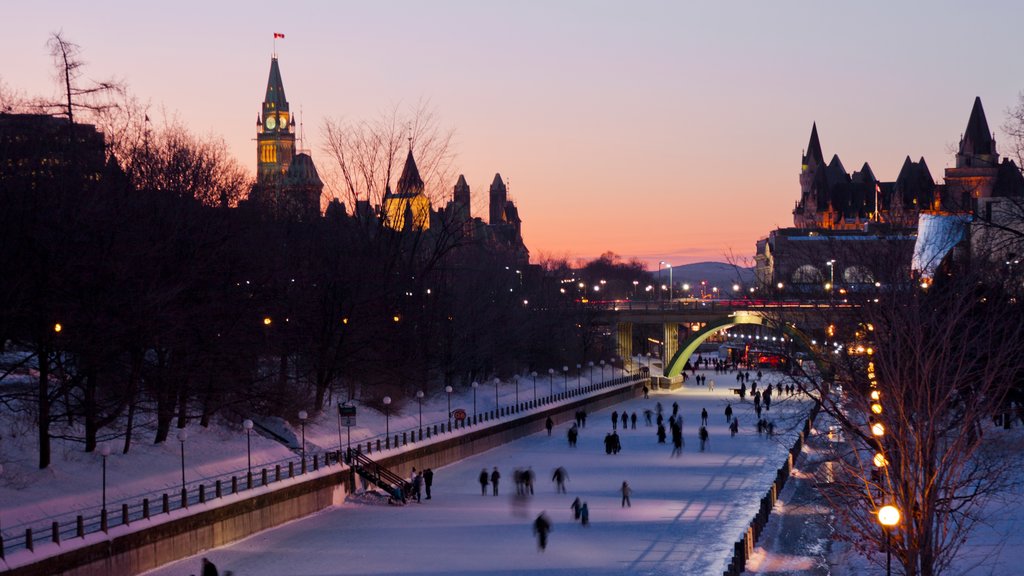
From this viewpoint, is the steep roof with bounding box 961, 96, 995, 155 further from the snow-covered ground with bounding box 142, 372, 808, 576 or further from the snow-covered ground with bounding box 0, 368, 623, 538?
the snow-covered ground with bounding box 0, 368, 623, 538

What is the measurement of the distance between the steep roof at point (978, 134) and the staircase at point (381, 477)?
97779 millimetres

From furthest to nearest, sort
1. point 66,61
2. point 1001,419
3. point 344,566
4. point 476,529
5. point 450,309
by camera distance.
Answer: point 450,309, point 1001,419, point 476,529, point 66,61, point 344,566

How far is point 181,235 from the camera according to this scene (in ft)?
123

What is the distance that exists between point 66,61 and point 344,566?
12.7 m

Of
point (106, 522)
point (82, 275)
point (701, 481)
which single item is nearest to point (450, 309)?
point (701, 481)

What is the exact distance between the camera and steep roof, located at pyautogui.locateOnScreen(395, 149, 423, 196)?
53438 millimetres

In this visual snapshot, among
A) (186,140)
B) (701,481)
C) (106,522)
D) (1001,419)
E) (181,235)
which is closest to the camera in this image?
(106,522)

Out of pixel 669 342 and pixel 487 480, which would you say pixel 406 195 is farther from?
pixel 669 342

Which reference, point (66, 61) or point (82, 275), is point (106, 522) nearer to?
point (82, 275)

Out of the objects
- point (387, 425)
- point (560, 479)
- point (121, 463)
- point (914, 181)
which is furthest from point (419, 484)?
point (914, 181)

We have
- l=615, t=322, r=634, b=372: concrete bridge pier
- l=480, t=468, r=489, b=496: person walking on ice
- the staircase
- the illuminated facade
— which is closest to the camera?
the staircase

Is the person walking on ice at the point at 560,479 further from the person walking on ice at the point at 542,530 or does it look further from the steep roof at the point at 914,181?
the steep roof at the point at 914,181

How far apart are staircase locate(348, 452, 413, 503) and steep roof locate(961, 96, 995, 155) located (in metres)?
97.8

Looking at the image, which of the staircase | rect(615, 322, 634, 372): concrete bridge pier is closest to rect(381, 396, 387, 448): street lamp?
the staircase
